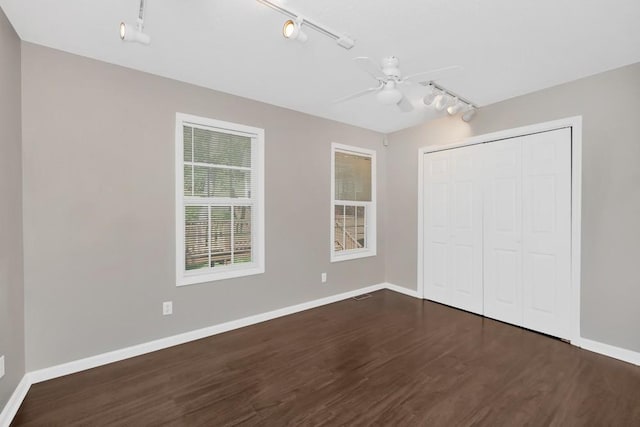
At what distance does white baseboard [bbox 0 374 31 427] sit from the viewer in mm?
1828

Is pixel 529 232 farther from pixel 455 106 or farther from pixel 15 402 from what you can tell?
pixel 15 402

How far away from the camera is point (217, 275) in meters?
3.19

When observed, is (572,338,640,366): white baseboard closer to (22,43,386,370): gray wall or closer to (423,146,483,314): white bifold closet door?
(423,146,483,314): white bifold closet door

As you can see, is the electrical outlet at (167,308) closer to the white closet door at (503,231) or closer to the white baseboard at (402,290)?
the white baseboard at (402,290)

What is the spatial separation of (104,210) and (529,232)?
426cm

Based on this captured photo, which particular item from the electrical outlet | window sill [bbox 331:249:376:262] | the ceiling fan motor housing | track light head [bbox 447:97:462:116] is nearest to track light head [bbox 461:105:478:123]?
track light head [bbox 447:97:462:116]

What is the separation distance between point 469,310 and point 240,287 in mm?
2913

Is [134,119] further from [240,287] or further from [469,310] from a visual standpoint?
[469,310]

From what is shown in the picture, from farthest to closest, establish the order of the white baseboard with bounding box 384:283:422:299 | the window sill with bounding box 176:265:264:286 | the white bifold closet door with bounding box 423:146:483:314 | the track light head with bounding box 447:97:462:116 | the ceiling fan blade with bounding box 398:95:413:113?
1. the white baseboard with bounding box 384:283:422:299
2. the white bifold closet door with bounding box 423:146:483:314
3. the track light head with bounding box 447:97:462:116
4. the window sill with bounding box 176:265:264:286
5. the ceiling fan blade with bounding box 398:95:413:113

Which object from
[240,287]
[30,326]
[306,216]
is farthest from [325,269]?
[30,326]

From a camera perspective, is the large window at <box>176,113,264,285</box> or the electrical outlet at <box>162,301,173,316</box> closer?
the electrical outlet at <box>162,301,173,316</box>

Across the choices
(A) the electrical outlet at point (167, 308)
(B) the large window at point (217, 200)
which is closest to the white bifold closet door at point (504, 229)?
(B) the large window at point (217, 200)

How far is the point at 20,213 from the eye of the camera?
2.19 metres

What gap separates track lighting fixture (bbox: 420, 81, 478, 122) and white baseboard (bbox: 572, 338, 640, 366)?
2.66 m
